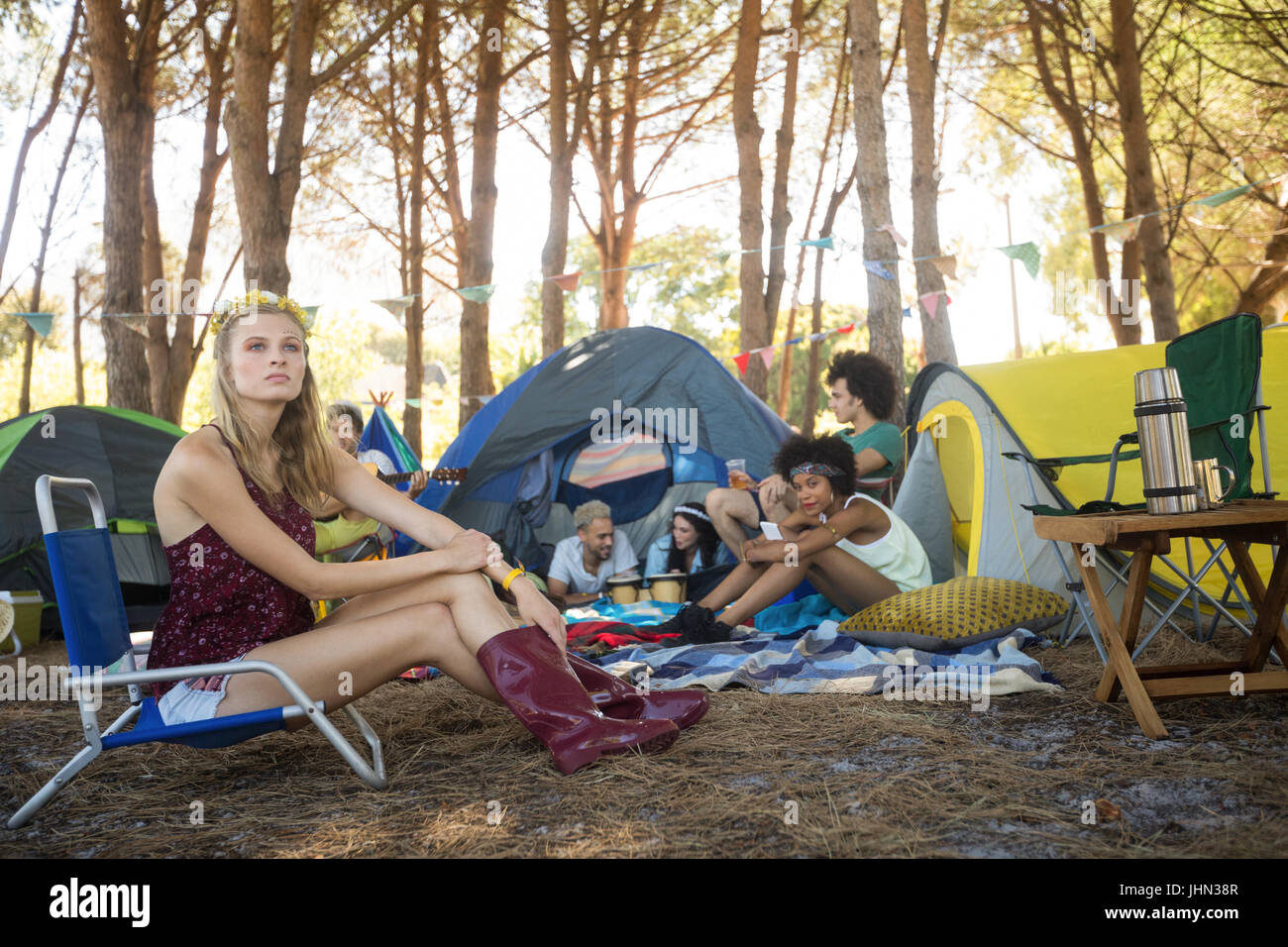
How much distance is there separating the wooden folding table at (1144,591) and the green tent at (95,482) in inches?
199

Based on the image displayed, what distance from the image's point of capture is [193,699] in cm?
227

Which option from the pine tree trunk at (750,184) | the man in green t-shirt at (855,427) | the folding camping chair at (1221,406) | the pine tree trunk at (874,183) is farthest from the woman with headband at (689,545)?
the pine tree trunk at (750,184)

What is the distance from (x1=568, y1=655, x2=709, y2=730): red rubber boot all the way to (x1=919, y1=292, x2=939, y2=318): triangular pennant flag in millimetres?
5574

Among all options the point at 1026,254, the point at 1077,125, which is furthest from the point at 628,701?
the point at 1077,125

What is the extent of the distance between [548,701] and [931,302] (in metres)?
6.15

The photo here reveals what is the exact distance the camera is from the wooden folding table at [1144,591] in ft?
8.13

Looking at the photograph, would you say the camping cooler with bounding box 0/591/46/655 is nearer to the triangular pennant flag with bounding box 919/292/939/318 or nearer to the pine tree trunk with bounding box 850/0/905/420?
the pine tree trunk with bounding box 850/0/905/420

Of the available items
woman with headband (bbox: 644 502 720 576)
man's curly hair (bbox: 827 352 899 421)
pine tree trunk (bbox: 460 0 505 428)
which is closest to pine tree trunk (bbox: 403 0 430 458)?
pine tree trunk (bbox: 460 0 505 428)

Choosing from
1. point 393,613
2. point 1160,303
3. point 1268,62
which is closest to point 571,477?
point 393,613

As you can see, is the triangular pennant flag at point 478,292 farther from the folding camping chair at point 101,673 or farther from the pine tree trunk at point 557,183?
the folding camping chair at point 101,673

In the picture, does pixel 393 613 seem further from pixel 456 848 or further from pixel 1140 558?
pixel 1140 558

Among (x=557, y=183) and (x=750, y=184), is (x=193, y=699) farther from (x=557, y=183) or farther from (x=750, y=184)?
(x=750, y=184)
